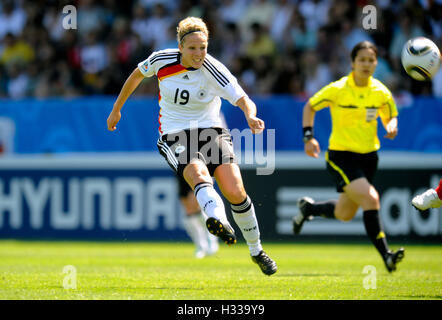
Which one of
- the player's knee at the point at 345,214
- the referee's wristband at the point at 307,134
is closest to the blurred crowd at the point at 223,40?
the player's knee at the point at 345,214

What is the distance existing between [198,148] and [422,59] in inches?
106

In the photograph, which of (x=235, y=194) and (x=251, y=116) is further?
(x=235, y=194)

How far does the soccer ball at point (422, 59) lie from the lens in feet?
28.5

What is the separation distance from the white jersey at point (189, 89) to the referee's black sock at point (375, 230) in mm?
→ 2219

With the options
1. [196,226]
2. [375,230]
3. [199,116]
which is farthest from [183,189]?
[199,116]

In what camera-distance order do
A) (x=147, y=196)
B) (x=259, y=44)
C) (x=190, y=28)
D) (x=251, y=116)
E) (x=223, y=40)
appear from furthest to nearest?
(x=223, y=40) → (x=259, y=44) → (x=147, y=196) → (x=190, y=28) → (x=251, y=116)

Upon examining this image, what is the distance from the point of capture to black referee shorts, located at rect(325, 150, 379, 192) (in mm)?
9344

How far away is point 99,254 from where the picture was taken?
12.2 metres

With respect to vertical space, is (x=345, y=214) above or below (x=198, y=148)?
below

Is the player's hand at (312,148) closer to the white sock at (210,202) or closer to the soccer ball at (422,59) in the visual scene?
the soccer ball at (422,59)

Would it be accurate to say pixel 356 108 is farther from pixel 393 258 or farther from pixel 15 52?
pixel 15 52

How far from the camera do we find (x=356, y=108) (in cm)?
950

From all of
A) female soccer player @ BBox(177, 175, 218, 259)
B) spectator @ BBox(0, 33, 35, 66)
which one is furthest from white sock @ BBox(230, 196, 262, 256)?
spectator @ BBox(0, 33, 35, 66)
